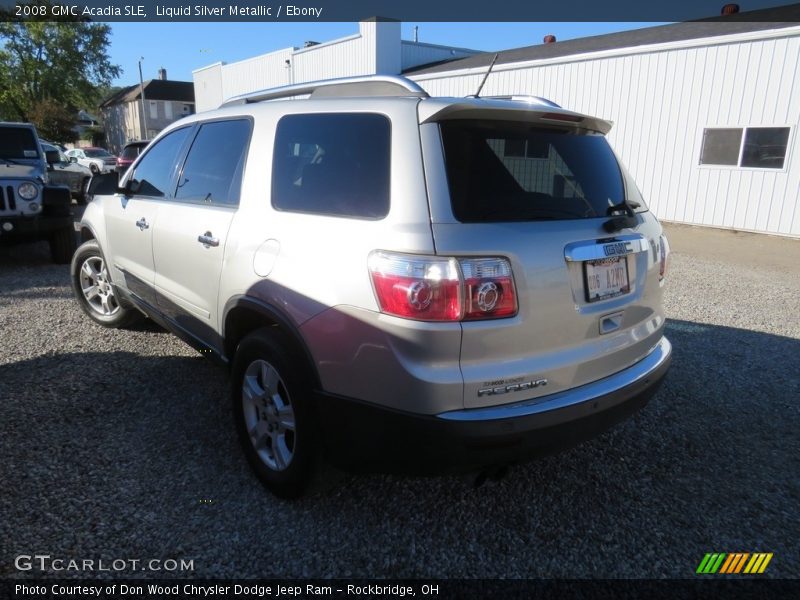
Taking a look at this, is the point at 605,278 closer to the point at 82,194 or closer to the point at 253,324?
the point at 253,324

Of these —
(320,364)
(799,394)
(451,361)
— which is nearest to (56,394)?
(320,364)

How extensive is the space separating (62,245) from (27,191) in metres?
0.87

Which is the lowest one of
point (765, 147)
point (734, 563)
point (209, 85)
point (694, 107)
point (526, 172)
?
point (734, 563)

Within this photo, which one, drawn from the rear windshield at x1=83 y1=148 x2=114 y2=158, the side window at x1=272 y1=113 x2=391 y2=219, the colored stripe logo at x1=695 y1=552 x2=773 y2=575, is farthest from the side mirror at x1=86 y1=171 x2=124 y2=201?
the rear windshield at x1=83 y1=148 x2=114 y2=158

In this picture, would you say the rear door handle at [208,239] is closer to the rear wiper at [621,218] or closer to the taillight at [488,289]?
the taillight at [488,289]

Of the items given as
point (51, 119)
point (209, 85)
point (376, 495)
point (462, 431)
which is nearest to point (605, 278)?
point (462, 431)

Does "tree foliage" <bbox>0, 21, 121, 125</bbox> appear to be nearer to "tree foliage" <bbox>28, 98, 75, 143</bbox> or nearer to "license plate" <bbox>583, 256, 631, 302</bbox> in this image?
"tree foliage" <bbox>28, 98, 75, 143</bbox>

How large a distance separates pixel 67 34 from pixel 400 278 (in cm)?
5789

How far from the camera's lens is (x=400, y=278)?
204 centimetres

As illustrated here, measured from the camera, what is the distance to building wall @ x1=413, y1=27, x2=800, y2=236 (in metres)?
10.9

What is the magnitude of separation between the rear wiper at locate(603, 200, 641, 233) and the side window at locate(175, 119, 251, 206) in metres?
1.89

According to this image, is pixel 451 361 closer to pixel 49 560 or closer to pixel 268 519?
pixel 268 519

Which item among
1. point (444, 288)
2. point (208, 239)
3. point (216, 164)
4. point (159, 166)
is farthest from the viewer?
point (159, 166)

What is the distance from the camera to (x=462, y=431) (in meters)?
2.01
